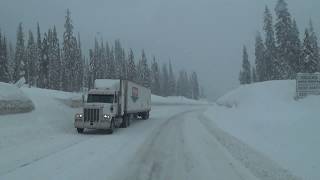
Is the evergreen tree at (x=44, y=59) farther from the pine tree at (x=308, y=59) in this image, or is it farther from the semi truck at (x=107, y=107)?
the semi truck at (x=107, y=107)

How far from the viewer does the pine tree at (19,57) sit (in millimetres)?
98625

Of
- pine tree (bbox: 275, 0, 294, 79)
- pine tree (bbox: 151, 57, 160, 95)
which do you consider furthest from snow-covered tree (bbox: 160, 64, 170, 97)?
pine tree (bbox: 275, 0, 294, 79)

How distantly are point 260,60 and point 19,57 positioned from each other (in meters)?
50.7

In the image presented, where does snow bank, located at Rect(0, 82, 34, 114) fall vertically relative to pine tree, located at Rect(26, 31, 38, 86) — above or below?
below

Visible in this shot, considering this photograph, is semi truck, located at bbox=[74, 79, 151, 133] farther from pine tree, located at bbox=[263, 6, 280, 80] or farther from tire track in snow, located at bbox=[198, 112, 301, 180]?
pine tree, located at bbox=[263, 6, 280, 80]

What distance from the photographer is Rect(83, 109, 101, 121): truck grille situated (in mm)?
29625

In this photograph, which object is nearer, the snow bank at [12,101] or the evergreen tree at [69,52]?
the snow bank at [12,101]

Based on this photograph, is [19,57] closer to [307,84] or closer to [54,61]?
[54,61]

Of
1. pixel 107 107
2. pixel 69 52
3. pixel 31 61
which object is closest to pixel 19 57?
pixel 31 61

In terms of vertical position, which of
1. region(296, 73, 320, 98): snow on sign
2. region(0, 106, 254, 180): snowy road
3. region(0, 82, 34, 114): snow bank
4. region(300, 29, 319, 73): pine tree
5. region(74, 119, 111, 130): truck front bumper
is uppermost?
region(300, 29, 319, 73): pine tree

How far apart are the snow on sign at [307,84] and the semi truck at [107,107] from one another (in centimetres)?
1323

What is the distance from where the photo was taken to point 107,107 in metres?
30.5

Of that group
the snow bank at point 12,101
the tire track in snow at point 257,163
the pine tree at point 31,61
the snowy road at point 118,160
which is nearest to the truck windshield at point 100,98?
the snow bank at point 12,101

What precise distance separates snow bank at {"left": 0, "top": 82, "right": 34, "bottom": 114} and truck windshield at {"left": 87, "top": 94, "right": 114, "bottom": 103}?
15.2 ft
